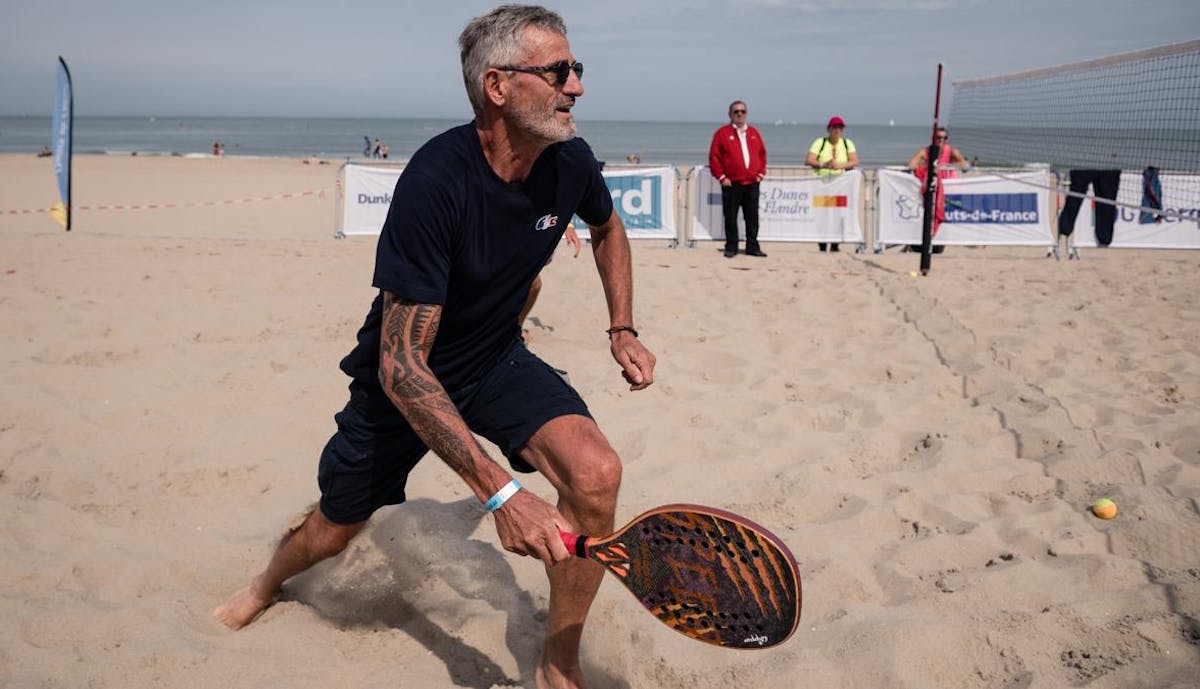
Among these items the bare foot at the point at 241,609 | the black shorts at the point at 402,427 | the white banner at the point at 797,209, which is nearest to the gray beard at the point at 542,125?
the black shorts at the point at 402,427

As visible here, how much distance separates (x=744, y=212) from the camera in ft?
39.1

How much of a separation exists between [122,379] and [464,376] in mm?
3747

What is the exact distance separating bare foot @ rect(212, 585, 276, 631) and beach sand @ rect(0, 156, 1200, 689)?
6cm

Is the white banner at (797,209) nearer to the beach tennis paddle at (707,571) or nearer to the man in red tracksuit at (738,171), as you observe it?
the man in red tracksuit at (738,171)

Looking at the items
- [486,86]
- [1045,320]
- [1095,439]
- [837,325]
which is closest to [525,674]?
[486,86]

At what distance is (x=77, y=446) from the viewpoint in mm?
4621

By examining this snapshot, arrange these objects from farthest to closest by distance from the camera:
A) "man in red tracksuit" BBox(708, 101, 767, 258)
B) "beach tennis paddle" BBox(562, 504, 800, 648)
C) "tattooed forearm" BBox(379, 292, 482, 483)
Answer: "man in red tracksuit" BBox(708, 101, 767, 258) < "tattooed forearm" BBox(379, 292, 482, 483) < "beach tennis paddle" BBox(562, 504, 800, 648)

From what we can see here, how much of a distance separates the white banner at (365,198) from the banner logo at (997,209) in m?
7.89

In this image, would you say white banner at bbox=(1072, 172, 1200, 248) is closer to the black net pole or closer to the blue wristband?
the black net pole

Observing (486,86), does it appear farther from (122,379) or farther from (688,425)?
(122,379)

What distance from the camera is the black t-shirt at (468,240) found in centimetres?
240

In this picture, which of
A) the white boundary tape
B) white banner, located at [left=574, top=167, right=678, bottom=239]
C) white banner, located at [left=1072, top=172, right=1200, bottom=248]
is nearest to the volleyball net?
white banner, located at [left=1072, top=172, right=1200, bottom=248]

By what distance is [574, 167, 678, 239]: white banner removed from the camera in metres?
13.1

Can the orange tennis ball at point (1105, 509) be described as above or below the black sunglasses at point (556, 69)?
below
